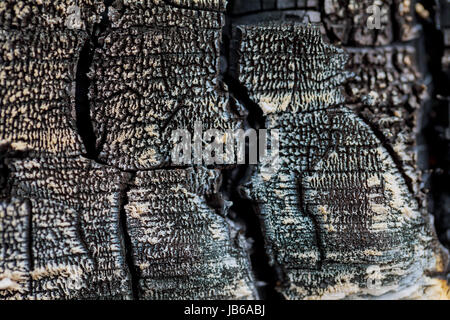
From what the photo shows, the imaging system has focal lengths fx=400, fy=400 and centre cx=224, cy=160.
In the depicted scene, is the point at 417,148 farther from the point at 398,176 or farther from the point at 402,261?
the point at 402,261

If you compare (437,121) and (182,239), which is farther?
(437,121)

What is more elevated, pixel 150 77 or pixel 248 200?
pixel 150 77

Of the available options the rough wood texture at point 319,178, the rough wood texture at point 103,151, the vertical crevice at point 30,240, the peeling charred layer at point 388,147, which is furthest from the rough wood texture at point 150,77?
the peeling charred layer at point 388,147

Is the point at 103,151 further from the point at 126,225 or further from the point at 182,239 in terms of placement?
the point at 182,239

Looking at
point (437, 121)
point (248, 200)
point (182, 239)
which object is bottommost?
point (182, 239)

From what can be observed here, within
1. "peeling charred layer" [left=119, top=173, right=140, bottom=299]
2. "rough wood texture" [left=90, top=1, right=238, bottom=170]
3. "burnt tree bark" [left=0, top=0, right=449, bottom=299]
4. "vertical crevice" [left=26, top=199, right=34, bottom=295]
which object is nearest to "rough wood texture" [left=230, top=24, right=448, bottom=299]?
"burnt tree bark" [left=0, top=0, right=449, bottom=299]

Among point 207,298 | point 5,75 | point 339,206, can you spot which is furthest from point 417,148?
point 5,75

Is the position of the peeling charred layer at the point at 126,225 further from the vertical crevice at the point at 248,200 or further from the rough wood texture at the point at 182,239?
the vertical crevice at the point at 248,200

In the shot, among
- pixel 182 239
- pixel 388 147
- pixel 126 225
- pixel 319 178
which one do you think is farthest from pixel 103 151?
pixel 388 147
